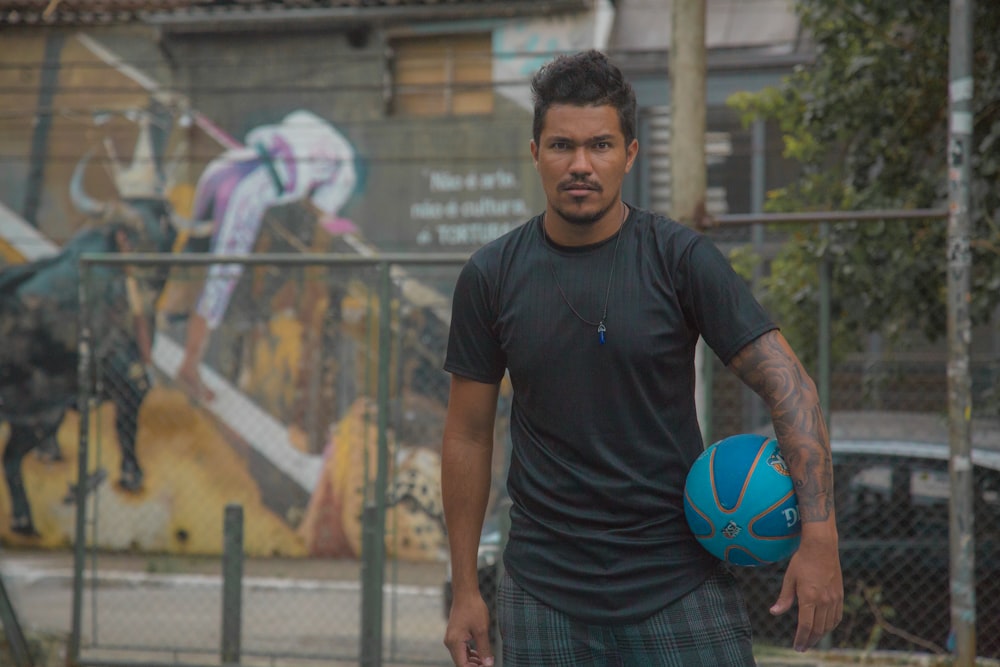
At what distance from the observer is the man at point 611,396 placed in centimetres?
285

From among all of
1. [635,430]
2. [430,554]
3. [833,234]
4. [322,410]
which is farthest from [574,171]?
[322,410]

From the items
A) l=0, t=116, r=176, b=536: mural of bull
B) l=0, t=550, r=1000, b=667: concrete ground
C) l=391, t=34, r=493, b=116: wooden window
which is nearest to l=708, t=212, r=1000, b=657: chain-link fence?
l=0, t=550, r=1000, b=667: concrete ground

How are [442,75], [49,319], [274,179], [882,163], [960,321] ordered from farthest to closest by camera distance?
[49,319] < [274,179] < [442,75] < [882,163] < [960,321]

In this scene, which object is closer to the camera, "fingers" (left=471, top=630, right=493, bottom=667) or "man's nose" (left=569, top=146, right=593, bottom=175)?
"man's nose" (left=569, top=146, right=593, bottom=175)

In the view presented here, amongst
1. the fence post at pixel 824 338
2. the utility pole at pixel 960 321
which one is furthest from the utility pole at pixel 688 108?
the utility pole at pixel 960 321

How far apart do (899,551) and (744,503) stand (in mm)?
4672

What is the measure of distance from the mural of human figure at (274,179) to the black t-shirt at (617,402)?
10275 millimetres

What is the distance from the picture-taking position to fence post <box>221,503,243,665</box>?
21.8 ft

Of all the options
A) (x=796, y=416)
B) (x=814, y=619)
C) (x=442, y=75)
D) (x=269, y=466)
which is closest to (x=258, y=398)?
(x=269, y=466)

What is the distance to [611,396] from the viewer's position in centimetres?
289

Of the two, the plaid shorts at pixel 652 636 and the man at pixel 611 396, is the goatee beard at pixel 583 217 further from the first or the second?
the plaid shorts at pixel 652 636

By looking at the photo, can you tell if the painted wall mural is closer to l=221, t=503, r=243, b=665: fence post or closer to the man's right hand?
l=221, t=503, r=243, b=665: fence post

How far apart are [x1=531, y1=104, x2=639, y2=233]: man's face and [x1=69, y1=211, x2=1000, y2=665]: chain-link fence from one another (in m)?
3.33

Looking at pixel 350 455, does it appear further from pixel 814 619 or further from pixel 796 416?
pixel 814 619
